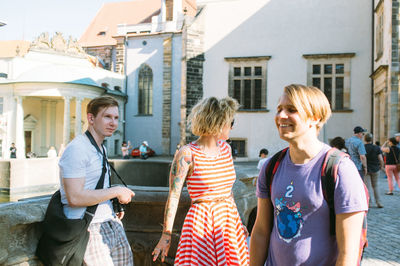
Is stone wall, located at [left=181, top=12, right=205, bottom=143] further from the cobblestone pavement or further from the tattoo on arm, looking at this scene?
the tattoo on arm

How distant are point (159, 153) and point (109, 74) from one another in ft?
27.3

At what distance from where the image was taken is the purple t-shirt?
165 centimetres

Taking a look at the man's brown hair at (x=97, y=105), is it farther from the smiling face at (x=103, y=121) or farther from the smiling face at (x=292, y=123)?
the smiling face at (x=292, y=123)

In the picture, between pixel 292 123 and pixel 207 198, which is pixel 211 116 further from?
pixel 292 123

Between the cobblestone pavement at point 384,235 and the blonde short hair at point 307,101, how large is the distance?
11.7 feet

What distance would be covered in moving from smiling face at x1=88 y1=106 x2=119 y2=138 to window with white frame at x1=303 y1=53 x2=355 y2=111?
57.2 feet

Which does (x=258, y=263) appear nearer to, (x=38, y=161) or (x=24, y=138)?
(x=38, y=161)

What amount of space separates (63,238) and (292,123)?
54.8 inches

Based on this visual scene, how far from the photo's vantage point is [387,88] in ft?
49.2

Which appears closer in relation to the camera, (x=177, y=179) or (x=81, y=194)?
(x=81, y=194)

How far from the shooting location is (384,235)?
6.04 metres

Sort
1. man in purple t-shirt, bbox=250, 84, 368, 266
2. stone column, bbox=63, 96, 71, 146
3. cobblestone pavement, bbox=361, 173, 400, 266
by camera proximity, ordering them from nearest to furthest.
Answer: man in purple t-shirt, bbox=250, 84, 368, 266 → cobblestone pavement, bbox=361, 173, 400, 266 → stone column, bbox=63, 96, 71, 146

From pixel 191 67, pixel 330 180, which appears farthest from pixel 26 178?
pixel 191 67

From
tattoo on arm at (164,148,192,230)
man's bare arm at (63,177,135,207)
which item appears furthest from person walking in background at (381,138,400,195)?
man's bare arm at (63,177,135,207)
